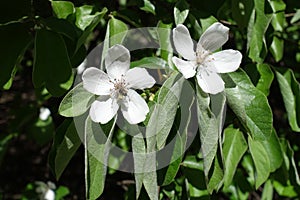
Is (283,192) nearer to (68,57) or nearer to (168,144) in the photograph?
(168,144)

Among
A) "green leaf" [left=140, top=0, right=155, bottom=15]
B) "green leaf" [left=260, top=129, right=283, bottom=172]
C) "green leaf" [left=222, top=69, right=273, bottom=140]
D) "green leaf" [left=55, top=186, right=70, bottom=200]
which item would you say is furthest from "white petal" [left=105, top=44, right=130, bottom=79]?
"green leaf" [left=55, top=186, right=70, bottom=200]

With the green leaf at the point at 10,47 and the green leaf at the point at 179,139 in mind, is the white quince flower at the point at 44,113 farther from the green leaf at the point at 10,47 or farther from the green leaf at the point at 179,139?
the green leaf at the point at 179,139

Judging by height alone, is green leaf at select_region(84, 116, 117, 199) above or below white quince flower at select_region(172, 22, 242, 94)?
below

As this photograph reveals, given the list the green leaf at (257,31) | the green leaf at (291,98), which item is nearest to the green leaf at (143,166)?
the green leaf at (257,31)

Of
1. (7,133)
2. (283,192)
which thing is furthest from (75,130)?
(283,192)

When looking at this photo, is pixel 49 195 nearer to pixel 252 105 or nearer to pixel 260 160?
pixel 260 160

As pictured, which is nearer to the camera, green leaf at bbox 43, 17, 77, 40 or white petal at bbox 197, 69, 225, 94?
white petal at bbox 197, 69, 225, 94

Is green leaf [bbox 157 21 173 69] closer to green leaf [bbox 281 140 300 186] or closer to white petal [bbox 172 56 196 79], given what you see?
white petal [bbox 172 56 196 79]
